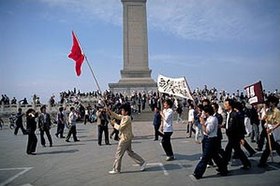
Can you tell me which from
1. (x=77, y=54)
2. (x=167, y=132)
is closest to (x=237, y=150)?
(x=167, y=132)

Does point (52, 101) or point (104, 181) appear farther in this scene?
point (52, 101)

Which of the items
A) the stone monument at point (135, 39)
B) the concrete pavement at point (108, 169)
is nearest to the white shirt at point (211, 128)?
the concrete pavement at point (108, 169)

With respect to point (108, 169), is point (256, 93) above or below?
above

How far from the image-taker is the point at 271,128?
25.8 ft

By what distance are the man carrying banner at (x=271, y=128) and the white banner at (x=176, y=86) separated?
2.33 m

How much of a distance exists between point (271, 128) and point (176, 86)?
3156mm

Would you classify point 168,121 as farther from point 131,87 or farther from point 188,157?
point 131,87

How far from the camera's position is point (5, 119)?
1183 inches

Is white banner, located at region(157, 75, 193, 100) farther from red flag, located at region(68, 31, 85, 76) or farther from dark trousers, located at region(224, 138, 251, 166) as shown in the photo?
red flag, located at region(68, 31, 85, 76)

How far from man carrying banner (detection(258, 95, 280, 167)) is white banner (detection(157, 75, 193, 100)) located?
2.33 meters

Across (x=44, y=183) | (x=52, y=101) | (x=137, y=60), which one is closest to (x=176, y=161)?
(x=44, y=183)

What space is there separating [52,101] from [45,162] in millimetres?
22363

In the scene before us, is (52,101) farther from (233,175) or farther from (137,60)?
(233,175)

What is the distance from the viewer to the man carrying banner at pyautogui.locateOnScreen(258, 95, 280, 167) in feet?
25.3
